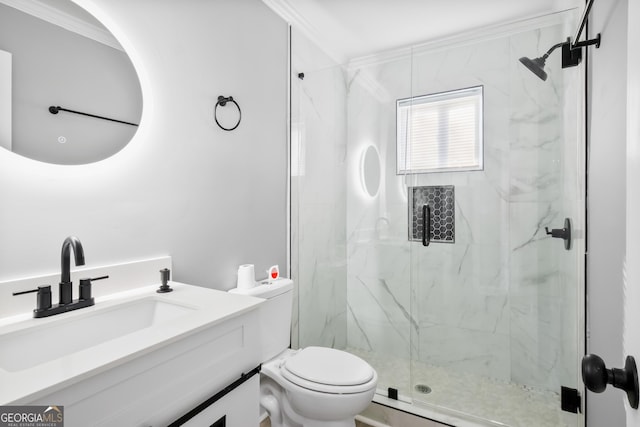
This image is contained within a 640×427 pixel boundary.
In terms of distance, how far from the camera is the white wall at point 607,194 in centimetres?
101

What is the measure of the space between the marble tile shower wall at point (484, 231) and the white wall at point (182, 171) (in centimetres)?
73

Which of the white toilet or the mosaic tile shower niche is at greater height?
the mosaic tile shower niche

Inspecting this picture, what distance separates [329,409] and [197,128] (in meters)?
1.37

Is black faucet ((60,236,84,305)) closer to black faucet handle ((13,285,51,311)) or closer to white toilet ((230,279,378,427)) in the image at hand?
black faucet handle ((13,285,51,311))

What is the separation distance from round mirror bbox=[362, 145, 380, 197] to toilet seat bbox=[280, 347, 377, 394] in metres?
1.24

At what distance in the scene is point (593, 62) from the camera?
1396mm

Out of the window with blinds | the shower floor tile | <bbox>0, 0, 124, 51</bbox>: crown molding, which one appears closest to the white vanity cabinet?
<bbox>0, 0, 124, 51</bbox>: crown molding

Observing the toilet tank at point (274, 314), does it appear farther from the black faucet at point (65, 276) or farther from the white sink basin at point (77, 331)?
the black faucet at point (65, 276)

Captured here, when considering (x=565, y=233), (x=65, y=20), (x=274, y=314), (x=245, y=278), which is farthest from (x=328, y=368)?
(x=65, y=20)

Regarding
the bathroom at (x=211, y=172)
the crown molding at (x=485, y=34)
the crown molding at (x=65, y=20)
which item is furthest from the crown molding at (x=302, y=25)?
the crown molding at (x=65, y=20)

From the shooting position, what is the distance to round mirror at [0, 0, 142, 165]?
1004mm

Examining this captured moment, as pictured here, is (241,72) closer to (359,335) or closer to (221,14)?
(221,14)

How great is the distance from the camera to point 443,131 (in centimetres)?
228

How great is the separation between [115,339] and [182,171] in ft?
Result: 2.79
